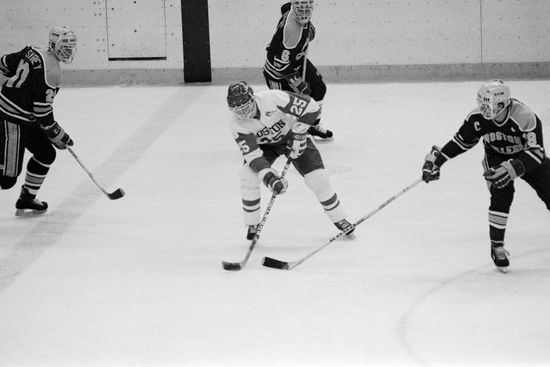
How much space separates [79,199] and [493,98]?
9.02ft

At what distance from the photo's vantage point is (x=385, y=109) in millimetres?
8516

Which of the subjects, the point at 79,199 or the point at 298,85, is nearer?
the point at 79,199

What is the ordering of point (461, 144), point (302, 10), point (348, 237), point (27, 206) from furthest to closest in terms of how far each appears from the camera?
point (302, 10)
point (27, 206)
point (348, 237)
point (461, 144)

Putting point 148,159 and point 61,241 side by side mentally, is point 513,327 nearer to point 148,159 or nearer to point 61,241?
point 61,241

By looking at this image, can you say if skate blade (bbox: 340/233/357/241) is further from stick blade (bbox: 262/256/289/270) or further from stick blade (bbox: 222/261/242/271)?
stick blade (bbox: 222/261/242/271)

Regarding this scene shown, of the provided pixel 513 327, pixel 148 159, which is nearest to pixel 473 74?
pixel 148 159

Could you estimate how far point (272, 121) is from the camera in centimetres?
505

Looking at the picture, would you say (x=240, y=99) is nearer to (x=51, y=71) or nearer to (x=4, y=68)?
(x=51, y=71)

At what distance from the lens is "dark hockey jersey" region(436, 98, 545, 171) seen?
4.44m

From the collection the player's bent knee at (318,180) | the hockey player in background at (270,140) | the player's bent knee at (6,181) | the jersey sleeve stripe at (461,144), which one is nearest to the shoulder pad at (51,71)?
the player's bent knee at (6,181)

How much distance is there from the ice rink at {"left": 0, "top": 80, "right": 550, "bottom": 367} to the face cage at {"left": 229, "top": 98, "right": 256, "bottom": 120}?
0.65 meters

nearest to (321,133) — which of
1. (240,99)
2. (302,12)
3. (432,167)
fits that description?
(302,12)

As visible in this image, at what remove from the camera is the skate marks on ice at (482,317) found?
3613 mm

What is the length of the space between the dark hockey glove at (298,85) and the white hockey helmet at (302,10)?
1.32 feet
